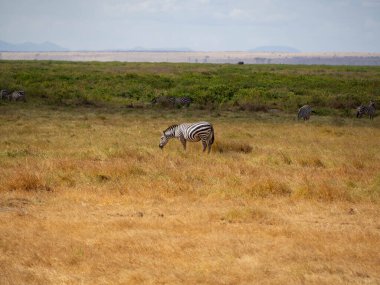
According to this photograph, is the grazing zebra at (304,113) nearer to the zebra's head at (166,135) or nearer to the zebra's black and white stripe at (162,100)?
the zebra's black and white stripe at (162,100)

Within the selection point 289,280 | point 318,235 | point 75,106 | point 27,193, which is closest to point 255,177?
point 318,235

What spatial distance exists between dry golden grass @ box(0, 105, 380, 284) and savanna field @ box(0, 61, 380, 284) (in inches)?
1.1

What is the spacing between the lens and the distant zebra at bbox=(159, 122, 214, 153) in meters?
16.8

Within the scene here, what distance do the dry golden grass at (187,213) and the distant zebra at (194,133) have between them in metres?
0.58

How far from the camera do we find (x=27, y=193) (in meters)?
10.9

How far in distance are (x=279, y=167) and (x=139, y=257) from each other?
7.59m

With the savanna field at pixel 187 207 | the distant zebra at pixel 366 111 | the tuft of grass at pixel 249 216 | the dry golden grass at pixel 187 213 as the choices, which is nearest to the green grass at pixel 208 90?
the distant zebra at pixel 366 111

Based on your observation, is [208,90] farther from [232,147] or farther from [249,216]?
[249,216]

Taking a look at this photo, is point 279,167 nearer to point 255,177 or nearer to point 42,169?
point 255,177

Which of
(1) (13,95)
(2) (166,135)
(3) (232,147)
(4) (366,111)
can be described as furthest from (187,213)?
(1) (13,95)

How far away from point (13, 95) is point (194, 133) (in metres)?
22.3

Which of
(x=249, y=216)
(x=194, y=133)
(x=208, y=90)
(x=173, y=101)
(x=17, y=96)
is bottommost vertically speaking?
(x=173, y=101)

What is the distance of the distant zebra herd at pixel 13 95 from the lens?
3544 centimetres

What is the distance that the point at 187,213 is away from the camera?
9555mm
